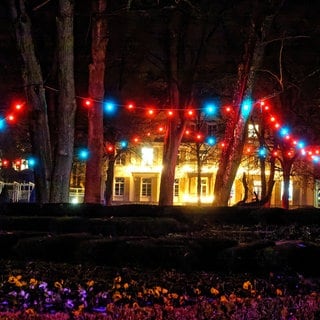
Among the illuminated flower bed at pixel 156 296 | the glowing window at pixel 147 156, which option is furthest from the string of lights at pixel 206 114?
the glowing window at pixel 147 156

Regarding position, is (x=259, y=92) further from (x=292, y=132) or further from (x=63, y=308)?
(x=63, y=308)

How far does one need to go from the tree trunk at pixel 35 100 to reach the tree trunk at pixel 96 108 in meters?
3.95

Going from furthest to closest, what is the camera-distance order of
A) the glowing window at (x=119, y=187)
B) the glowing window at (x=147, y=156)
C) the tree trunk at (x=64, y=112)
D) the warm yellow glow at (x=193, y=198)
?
the glowing window at (x=119, y=187) → the glowing window at (x=147, y=156) → the warm yellow glow at (x=193, y=198) → the tree trunk at (x=64, y=112)

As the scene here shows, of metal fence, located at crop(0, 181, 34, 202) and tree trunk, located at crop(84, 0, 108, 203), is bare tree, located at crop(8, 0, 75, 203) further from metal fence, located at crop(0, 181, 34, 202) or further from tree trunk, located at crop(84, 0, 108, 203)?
metal fence, located at crop(0, 181, 34, 202)

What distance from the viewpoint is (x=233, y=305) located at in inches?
194

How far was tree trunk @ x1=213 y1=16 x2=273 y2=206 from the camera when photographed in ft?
60.1

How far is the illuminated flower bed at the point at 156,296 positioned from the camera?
473cm

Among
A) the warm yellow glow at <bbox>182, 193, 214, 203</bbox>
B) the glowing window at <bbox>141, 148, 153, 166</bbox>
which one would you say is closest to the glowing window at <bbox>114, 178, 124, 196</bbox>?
the glowing window at <bbox>141, 148, 153, 166</bbox>

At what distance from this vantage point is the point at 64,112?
15516mm

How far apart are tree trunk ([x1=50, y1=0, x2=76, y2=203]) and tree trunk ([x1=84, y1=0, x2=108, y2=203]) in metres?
3.65

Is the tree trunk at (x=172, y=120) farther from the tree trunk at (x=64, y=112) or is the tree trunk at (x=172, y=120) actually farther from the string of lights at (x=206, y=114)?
the tree trunk at (x=64, y=112)

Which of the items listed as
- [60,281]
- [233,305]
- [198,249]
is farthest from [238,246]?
[233,305]

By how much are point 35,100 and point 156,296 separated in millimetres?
10238

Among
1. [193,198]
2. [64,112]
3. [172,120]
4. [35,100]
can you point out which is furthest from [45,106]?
[193,198]
